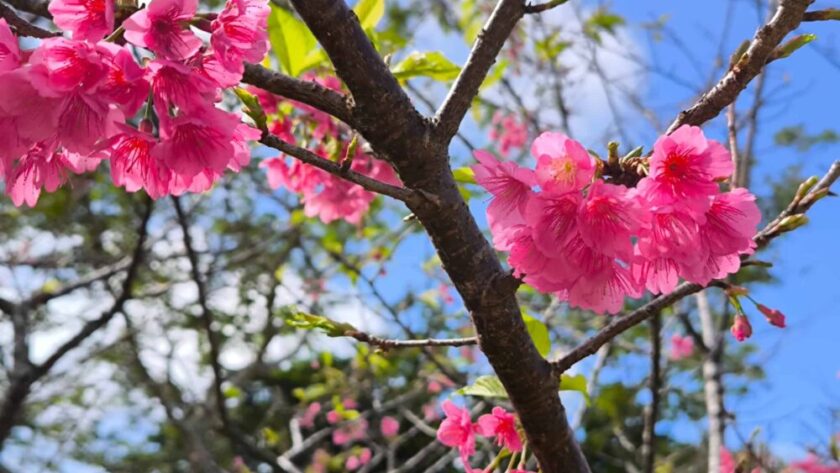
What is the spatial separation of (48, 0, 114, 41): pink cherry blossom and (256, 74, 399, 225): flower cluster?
1.01 m

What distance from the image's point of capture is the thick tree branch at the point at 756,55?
1100 millimetres

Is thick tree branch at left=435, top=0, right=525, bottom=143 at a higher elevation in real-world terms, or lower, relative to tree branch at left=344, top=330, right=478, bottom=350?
higher

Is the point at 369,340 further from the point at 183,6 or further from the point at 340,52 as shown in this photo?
the point at 183,6

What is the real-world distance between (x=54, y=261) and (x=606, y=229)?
5.88 meters

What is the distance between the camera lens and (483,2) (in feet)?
14.9

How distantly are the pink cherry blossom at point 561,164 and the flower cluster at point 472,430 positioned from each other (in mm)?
671

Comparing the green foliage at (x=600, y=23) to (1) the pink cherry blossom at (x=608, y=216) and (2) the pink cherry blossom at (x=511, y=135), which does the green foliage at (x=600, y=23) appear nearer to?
(2) the pink cherry blossom at (x=511, y=135)

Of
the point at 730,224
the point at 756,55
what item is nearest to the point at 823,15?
the point at 756,55

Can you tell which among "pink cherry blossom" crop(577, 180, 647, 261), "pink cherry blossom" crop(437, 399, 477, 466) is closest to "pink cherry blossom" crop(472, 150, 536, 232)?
"pink cherry blossom" crop(577, 180, 647, 261)

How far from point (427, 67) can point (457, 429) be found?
0.85 meters

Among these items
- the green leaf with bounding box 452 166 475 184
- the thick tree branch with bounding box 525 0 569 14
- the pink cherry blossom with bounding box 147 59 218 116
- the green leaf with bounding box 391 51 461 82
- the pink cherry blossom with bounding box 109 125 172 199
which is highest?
the green leaf with bounding box 391 51 461 82

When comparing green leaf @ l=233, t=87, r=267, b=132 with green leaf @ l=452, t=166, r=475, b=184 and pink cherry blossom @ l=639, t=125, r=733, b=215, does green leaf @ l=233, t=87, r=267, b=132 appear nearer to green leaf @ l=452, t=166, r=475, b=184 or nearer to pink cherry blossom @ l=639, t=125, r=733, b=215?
pink cherry blossom @ l=639, t=125, r=733, b=215

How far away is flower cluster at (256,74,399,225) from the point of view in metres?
2.13

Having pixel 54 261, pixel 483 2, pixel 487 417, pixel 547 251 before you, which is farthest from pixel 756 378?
pixel 547 251
